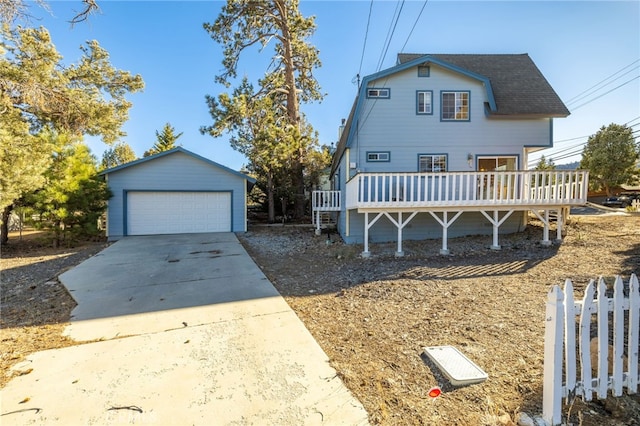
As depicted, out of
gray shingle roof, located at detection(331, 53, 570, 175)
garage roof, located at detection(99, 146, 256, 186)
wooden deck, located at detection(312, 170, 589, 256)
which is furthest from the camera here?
garage roof, located at detection(99, 146, 256, 186)

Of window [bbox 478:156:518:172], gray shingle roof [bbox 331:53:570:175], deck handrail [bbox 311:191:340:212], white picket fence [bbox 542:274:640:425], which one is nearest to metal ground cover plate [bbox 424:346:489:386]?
white picket fence [bbox 542:274:640:425]

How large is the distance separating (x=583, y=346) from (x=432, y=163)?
364 inches

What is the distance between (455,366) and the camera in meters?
2.94

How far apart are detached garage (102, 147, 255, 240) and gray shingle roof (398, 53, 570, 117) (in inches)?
397

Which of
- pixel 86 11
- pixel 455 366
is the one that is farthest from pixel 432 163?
pixel 86 11

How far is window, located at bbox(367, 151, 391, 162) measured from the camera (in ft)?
35.3

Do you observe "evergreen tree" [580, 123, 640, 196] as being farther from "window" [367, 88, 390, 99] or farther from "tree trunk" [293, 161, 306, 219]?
"window" [367, 88, 390, 99]

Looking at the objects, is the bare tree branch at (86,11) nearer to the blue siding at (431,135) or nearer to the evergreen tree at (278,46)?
the blue siding at (431,135)

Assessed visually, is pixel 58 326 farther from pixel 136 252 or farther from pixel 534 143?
pixel 534 143

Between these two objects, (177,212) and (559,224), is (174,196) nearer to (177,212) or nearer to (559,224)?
(177,212)

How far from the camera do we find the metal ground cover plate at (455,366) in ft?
8.93

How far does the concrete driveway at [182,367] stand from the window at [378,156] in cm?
677

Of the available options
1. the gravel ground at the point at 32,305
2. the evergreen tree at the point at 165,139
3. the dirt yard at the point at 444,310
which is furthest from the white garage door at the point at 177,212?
the evergreen tree at the point at 165,139

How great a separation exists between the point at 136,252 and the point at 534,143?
14226 mm
